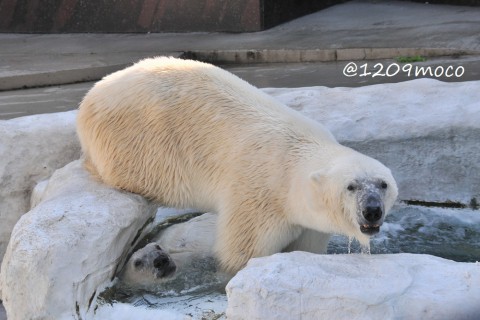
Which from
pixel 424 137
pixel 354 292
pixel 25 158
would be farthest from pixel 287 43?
pixel 354 292

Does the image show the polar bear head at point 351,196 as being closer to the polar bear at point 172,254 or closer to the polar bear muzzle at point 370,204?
the polar bear muzzle at point 370,204

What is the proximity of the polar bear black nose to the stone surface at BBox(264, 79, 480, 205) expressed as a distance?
1.25 m

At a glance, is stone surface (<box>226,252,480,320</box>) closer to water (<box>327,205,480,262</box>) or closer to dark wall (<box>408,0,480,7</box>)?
water (<box>327,205,480,262</box>)

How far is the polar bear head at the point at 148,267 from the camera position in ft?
12.6

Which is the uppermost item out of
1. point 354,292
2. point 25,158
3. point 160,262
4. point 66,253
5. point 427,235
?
→ point 354,292

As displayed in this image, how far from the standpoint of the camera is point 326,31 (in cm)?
994

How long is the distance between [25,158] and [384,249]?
74.5 inches

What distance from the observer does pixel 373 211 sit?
322 cm

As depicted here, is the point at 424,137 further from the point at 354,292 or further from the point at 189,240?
the point at 354,292

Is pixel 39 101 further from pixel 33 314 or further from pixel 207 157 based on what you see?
pixel 33 314

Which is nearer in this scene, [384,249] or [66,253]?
[66,253]

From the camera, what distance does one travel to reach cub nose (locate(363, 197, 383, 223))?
3.22 m

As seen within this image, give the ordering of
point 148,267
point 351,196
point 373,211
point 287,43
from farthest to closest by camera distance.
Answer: point 287,43, point 148,267, point 351,196, point 373,211

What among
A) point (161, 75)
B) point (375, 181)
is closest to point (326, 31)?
point (161, 75)
